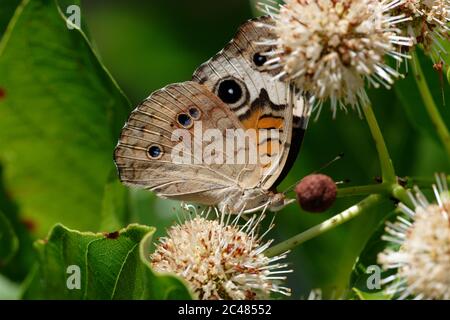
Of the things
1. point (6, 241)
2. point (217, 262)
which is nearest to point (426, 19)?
point (217, 262)

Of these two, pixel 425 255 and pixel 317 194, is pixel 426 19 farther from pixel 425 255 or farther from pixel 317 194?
pixel 425 255

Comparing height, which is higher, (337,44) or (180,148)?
(337,44)

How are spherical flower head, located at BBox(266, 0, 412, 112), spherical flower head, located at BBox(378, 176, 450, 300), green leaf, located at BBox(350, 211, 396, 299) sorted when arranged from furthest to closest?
1. green leaf, located at BBox(350, 211, 396, 299)
2. spherical flower head, located at BBox(266, 0, 412, 112)
3. spherical flower head, located at BBox(378, 176, 450, 300)

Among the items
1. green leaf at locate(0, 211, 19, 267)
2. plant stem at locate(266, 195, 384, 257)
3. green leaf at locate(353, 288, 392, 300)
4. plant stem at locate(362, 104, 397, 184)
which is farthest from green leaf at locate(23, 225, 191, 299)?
plant stem at locate(362, 104, 397, 184)

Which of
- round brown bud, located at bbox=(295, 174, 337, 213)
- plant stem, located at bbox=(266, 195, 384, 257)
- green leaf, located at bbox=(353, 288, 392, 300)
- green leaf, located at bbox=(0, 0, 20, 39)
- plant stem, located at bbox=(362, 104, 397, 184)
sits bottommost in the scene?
green leaf, located at bbox=(353, 288, 392, 300)

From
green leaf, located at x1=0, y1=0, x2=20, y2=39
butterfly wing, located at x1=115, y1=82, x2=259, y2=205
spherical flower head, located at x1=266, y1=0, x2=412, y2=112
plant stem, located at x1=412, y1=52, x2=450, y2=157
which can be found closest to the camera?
spherical flower head, located at x1=266, y1=0, x2=412, y2=112

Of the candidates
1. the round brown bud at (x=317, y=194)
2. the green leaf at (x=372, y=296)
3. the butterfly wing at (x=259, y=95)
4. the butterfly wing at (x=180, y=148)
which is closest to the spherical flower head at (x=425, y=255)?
the green leaf at (x=372, y=296)

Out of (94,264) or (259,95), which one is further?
(259,95)

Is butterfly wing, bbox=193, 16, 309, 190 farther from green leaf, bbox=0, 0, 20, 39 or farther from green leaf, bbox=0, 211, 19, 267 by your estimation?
green leaf, bbox=0, 211, 19, 267
